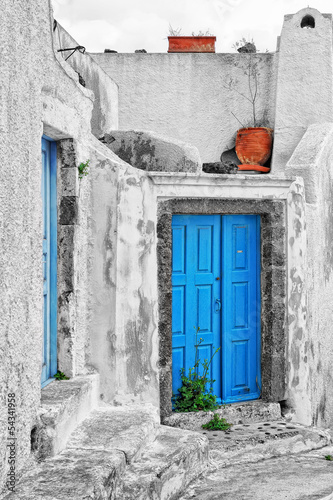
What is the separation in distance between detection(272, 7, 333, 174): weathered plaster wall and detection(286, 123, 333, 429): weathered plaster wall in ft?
1.72

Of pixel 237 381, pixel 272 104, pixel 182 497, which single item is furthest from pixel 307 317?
pixel 272 104

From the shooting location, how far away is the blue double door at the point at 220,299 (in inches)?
226

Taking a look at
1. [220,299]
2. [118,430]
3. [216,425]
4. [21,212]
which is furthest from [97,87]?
[118,430]

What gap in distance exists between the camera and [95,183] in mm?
5156

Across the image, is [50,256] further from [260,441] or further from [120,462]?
[260,441]

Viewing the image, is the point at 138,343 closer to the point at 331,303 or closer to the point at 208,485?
the point at 208,485

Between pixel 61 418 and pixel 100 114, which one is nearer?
pixel 61 418

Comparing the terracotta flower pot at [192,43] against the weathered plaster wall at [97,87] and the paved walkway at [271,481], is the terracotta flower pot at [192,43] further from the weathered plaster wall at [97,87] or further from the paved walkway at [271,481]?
the paved walkway at [271,481]

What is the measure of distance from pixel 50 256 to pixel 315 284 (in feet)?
10.7

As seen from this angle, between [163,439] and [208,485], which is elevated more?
[163,439]

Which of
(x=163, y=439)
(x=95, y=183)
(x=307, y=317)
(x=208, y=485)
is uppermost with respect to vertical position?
(x=95, y=183)

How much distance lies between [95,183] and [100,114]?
3.08 m

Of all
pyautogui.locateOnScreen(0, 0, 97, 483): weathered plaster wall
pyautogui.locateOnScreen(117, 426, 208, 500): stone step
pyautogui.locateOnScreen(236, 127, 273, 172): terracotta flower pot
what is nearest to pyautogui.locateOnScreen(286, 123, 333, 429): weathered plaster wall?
pyautogui.locateOnScreen(236, 127, 273, 172): terracotta flower pot

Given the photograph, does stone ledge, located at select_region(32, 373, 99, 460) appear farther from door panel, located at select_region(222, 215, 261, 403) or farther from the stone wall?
door panel, located at select_region(222, 215, 261, 403)
